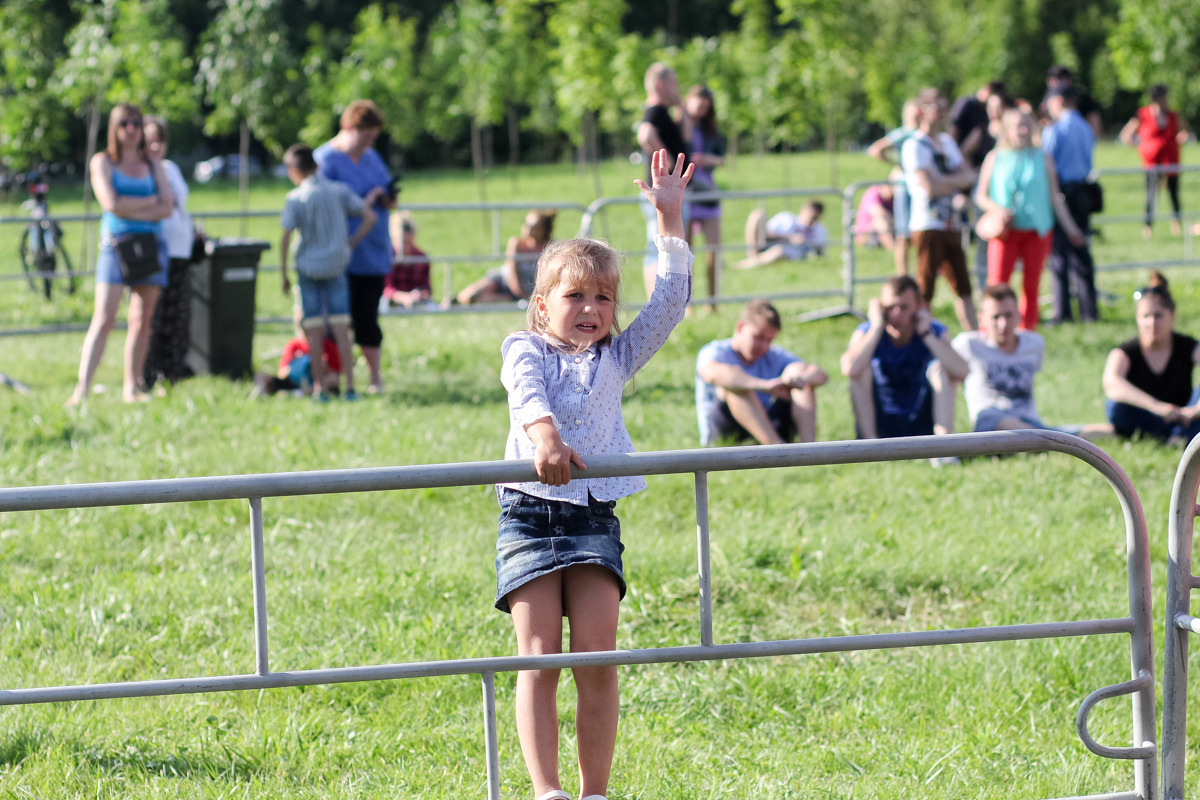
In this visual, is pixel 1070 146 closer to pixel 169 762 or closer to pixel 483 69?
pixel 169 762

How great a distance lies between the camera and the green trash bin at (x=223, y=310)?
10109 millimetres

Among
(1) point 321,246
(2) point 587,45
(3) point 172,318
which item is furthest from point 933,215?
(2) point 587,45

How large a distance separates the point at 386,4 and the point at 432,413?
5505 cm

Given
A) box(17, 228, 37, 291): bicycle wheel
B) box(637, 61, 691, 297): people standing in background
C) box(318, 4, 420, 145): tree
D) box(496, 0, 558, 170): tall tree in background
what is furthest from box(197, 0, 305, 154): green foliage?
box(637, 61, 691, 297): people standing in background

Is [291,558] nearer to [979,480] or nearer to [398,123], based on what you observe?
[979,480]

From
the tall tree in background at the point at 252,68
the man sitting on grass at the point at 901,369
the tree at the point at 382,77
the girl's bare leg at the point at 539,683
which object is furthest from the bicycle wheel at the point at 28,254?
the tree at the point at 382,77

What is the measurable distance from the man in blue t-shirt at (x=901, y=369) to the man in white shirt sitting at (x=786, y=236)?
10146 mm

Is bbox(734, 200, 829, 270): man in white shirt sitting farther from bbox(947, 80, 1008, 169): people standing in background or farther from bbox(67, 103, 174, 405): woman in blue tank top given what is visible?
bbox(67, 103, 174, 405): woman in blue tank top

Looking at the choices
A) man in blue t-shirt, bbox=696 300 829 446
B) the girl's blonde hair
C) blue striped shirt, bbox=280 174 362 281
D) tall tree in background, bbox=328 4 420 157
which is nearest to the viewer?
the girl's blonde hair

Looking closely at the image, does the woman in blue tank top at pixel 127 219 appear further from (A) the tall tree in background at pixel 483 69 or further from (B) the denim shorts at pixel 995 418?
(A) the tall tree in background at pixel 483 69

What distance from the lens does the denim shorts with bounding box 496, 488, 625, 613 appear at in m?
3.29

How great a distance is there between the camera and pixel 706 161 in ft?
39.7

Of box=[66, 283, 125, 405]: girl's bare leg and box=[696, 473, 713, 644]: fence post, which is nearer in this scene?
box=[696, 473, 713, 644]: fence post

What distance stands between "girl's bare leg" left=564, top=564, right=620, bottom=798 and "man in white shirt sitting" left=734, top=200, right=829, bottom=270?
1481 centimetres
